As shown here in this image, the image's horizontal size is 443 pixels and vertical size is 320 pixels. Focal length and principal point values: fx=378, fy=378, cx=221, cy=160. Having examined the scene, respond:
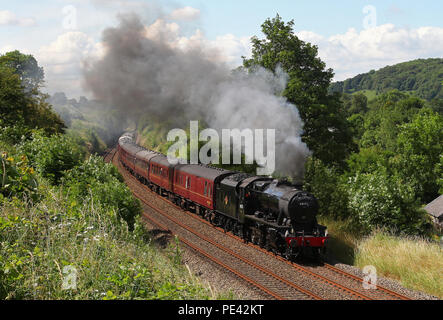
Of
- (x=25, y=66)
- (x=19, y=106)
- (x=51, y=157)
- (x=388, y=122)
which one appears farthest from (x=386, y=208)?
(x=25, y=66)

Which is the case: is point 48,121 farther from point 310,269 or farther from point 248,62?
point 310,269

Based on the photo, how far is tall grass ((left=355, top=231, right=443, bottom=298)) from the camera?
11961 millimetres

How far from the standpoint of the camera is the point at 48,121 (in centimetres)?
3170

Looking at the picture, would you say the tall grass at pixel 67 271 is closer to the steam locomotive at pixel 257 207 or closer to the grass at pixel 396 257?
the steam locomotive at pixel 257 207

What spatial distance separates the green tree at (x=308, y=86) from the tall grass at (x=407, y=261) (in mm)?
13193

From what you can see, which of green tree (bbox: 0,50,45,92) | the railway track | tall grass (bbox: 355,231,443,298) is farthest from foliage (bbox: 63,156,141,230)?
green tree (bbox: 0,50,45,92)

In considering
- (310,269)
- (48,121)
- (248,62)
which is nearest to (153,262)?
(310,269)

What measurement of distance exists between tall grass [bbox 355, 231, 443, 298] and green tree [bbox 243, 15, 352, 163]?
13.2 metres

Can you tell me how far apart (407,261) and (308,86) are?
1856 centimetres

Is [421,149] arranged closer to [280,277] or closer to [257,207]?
[257,207]

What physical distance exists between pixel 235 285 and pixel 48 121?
2598 centimetres

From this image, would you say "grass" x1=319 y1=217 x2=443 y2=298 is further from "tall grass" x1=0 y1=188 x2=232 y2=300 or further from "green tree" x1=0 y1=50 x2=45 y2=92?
"green tree" x1=0 y1=50 x2=45 y2=92

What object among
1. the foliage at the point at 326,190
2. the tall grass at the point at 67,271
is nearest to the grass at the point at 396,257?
the foliage at the point at 326,190

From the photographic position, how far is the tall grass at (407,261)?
12.0 metres
